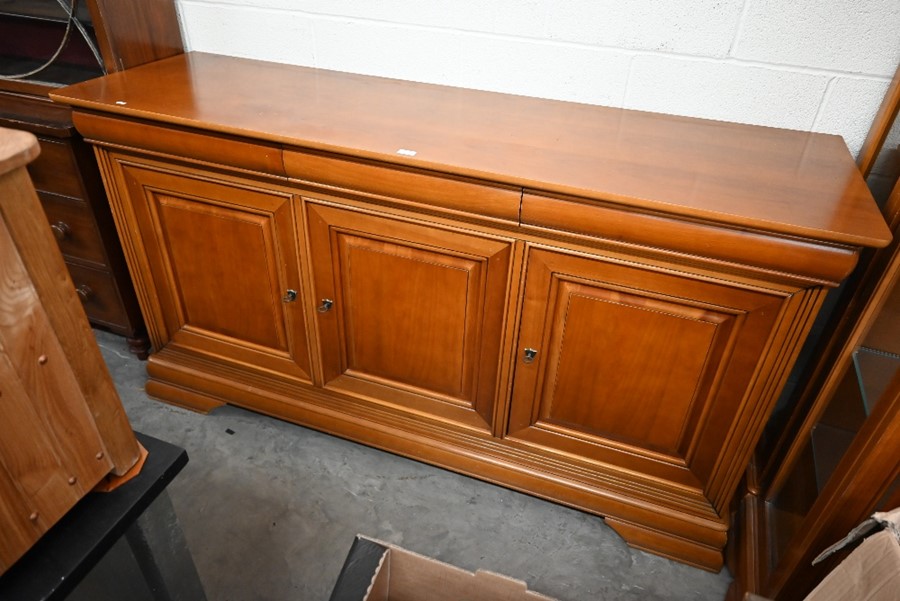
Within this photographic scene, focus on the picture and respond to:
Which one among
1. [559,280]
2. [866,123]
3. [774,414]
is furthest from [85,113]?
[774,414]

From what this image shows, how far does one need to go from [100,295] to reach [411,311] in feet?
3.72

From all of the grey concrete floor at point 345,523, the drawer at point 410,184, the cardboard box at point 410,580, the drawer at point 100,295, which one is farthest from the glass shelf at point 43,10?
the cardboard box at point 410,580

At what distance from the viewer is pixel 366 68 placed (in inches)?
68.4

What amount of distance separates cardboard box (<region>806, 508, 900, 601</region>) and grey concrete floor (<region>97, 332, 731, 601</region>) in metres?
0.77

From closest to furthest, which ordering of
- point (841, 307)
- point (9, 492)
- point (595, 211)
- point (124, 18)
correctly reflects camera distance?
point (9, 492) → point (595, 211) → point (841, 307) → point (124, 18)

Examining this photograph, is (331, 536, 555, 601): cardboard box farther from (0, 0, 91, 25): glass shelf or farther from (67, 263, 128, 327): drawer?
(0, 0, 91, 25): glass shelf

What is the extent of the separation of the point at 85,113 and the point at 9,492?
3.52 feet

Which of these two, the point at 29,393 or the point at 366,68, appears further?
the point at 366,68

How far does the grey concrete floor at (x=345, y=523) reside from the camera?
1.48 metres

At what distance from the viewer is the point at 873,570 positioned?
711mm

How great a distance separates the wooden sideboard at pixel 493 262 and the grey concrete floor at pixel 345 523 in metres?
0.08

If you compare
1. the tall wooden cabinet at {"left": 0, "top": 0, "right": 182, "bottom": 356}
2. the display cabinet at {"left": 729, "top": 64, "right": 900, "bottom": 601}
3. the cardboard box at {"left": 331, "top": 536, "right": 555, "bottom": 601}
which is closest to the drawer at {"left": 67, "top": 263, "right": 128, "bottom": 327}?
the tall wooden cabinet at {"left": 0, "top": 0, "right": 182, "bottom": 356}

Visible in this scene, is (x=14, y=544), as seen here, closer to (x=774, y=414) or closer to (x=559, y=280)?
(x=559, y=280)

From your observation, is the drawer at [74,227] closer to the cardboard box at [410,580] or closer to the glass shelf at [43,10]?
the glass shelf at [43,10]
